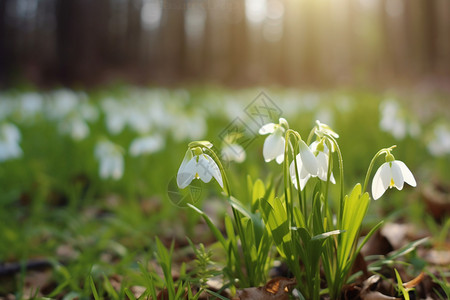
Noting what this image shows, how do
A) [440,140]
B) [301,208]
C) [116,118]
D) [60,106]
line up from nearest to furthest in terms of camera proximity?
[301,208], [440,140], [116,118], [60,106]

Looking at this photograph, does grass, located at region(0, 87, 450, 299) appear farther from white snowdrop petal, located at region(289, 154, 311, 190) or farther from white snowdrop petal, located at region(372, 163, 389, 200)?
white snowdrop petal, located at region(372, 163, 389, 200)

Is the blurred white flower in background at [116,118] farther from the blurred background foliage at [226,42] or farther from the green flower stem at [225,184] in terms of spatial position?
the blurred background foliage at [226,42]

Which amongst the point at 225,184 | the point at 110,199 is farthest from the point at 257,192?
the point at 110,199

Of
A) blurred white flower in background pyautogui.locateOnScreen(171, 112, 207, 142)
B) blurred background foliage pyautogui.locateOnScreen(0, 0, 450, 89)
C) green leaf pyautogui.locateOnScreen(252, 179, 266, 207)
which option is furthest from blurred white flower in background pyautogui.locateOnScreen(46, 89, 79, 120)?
blurred background foliage pyautogui.locateOnScreen(0, 0, 450, 89)

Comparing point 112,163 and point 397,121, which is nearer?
point 112,163

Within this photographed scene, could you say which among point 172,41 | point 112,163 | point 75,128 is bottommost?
point 112,163

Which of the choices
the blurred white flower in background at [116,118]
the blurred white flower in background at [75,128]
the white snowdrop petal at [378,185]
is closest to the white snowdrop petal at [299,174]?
the white snowdrop petal at [378,185]

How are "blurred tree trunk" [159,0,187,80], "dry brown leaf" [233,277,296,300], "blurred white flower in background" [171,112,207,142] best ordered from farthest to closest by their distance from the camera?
1. "blurred tree trunk" [159,0,187,80]
2. "blurred white flower in background" [171,112,207,142]
3. "dry brown leaf" [233,277,296,300]

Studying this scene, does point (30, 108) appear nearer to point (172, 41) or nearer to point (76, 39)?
point (76, 39)
